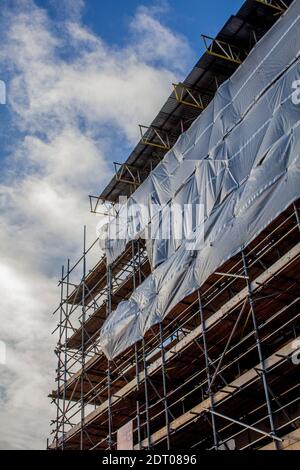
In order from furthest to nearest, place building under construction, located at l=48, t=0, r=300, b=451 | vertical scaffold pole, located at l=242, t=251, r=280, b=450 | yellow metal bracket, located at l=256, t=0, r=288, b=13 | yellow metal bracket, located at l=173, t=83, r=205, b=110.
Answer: yellow metal bracket, located at l=173, t=83, r=205, b=110, yellow metal bracket, located at l=256, t=0, r=288, b=13, building under construction, located at l=48, t=0, r=300, b=451, vertical scaffold pole, located at l=242, t=251, r=280, b=450

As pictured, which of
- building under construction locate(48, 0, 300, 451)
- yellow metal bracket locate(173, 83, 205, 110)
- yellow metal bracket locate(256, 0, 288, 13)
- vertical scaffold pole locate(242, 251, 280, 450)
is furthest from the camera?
yellow metal bracket locate(173, 83, 205, 110)

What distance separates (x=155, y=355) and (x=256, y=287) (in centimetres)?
637

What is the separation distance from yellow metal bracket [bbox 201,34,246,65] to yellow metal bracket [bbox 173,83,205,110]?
1.71 m

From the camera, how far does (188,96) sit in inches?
974

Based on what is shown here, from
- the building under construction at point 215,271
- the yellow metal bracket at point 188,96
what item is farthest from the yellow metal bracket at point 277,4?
the yellow metal bracket at point 188,96

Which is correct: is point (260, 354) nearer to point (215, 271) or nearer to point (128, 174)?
point (215, 271)

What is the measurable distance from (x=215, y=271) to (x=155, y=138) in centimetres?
974

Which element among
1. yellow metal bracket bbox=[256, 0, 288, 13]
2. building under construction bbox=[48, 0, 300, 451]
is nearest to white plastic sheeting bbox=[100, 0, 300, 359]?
building under construction bbox=[48, 0, 300, 451]

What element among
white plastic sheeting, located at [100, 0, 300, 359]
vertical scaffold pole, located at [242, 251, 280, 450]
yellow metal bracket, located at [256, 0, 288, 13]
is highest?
yellow metal bracket, located at [256, 0, 288, 13]

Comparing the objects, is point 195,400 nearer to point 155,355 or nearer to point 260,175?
point 155,355

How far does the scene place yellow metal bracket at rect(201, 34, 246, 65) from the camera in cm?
2267

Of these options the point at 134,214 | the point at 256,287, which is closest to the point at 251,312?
the point at 256,287

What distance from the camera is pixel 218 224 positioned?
18734mm

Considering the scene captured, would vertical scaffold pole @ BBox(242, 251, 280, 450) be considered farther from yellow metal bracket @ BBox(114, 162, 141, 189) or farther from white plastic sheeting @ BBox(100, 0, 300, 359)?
yellow metal bracket @ BBox(114, 162, 141, 189)
